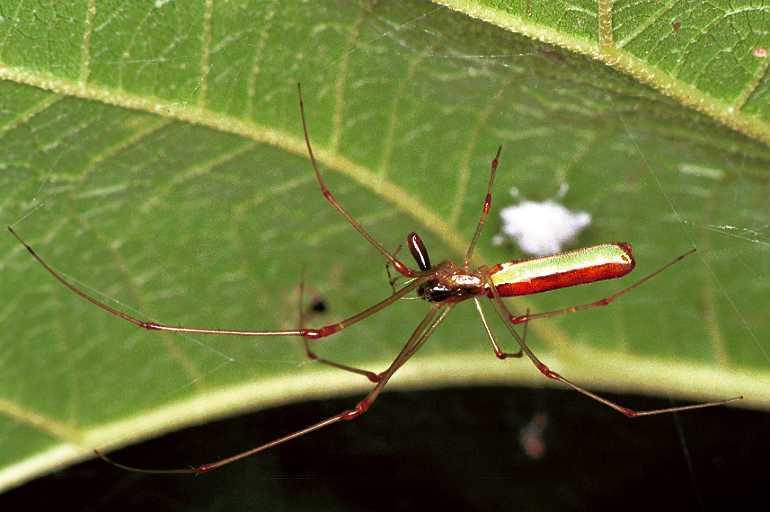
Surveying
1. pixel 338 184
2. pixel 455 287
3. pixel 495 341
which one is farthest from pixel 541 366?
pixel 338 184

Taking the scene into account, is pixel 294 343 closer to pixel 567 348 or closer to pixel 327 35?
pixel 567 348

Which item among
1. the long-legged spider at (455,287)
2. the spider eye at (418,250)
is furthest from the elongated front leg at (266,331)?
the spider eye at (418,250)

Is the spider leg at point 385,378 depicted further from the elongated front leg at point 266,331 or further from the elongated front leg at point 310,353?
the elongated front leg at point 266,331

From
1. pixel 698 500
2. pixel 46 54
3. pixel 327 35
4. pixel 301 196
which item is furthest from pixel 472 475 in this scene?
pixel 46 54

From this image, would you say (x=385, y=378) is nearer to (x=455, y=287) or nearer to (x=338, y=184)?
(x=455, y=287)

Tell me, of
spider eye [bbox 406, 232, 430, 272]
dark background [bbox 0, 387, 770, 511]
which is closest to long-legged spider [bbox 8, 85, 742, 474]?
spider eye [bbox 406, 232, 430, 272]

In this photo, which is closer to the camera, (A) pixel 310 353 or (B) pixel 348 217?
(B) pixel 348 217
